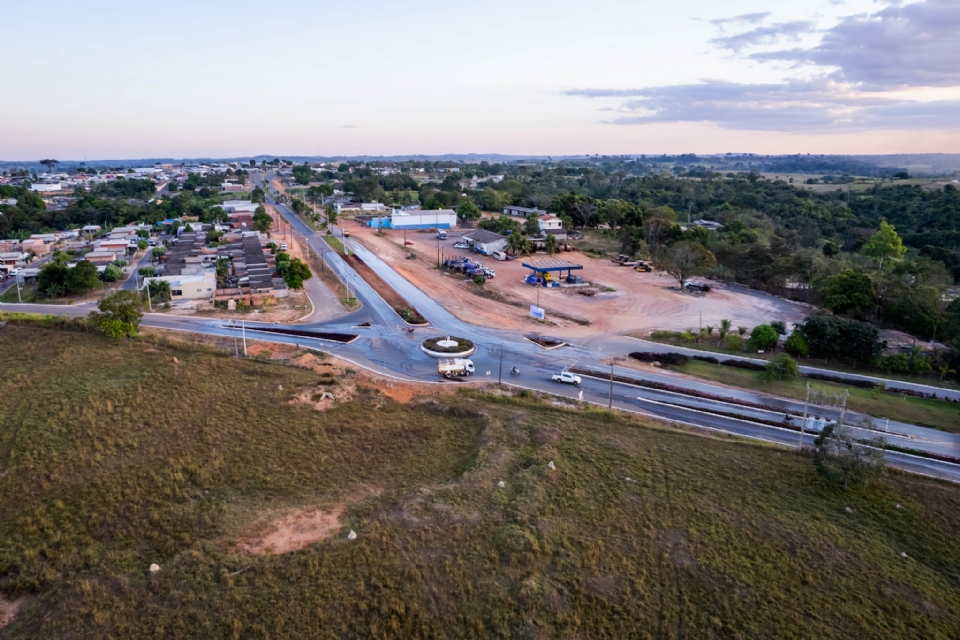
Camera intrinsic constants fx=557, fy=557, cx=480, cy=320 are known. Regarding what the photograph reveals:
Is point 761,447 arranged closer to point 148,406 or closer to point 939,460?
point 939,460

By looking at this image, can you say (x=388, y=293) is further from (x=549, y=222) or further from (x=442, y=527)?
(x=549, y=222)

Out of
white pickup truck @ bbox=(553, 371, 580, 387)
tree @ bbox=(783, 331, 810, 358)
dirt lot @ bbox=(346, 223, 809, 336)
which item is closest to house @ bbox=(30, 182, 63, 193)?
dirt lot @ bbox=(346, 223, 809, 336)

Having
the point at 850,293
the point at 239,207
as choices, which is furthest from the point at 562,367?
the point at 239,207

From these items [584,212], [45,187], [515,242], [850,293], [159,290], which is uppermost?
[45,187]

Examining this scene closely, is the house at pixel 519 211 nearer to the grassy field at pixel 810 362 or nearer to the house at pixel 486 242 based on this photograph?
the house at pixel 486 242

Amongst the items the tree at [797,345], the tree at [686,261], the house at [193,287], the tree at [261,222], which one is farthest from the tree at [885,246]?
the tree at [261,222]

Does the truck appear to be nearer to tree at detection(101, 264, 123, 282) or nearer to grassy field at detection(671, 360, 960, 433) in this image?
grassy field at detection(671, 360, 960, 433)
